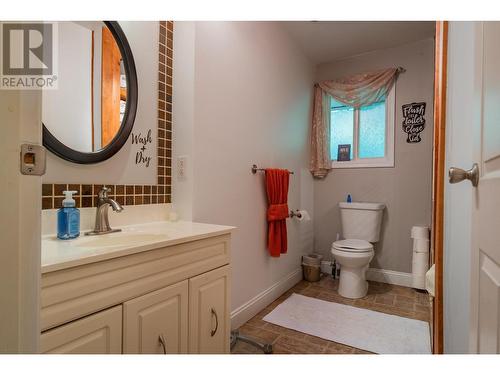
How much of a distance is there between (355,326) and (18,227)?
2.06 m

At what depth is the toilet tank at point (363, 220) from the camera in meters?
2.67

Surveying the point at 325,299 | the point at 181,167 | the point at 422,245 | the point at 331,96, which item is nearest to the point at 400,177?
the point at 422,245

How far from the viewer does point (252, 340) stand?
1.67m

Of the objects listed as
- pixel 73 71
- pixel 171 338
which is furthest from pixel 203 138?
pixel 171 338

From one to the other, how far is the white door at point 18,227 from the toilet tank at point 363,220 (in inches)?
106

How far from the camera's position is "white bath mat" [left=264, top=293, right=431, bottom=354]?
1664 millimetres

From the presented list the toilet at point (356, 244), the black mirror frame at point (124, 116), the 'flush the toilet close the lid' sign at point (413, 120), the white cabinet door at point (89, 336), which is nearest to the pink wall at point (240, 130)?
the black mirror frame at point (124, 116)

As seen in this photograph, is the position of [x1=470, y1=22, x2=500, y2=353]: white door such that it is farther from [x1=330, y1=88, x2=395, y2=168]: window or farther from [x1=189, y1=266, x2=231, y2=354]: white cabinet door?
[x1=330, y1=88, x2=395, y2=168]: window

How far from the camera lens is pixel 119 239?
1.17m

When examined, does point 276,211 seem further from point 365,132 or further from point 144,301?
point 365,132

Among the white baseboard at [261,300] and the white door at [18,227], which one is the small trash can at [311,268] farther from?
the white door at [18,227]
